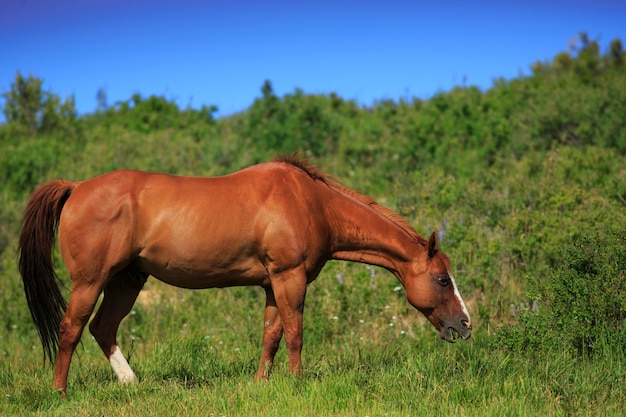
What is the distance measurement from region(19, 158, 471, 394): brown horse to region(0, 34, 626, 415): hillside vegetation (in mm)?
498

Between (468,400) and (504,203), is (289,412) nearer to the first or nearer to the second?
(468,400)

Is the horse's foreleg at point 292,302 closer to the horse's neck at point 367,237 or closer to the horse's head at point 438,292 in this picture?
the horse's neck at point 367,237

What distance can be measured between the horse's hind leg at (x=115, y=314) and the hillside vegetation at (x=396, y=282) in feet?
1.01

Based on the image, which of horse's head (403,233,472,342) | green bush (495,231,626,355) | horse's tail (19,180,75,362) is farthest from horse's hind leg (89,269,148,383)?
green bush (495,231,626,355)

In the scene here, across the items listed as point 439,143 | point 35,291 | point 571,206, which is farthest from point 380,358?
point 439,143

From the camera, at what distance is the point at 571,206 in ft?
31.7

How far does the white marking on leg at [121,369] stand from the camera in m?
5.85

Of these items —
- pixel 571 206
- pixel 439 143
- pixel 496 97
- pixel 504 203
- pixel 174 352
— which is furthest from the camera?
pixel 496 97

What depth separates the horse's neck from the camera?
20.3ft

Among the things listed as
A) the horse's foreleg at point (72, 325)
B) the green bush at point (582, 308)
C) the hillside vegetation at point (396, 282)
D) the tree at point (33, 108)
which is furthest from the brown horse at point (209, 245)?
the tree at point (33, 108)

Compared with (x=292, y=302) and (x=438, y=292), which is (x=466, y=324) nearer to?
(x=438, y=292)

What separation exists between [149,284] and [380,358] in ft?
20.1

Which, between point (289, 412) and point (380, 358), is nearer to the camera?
point (289, 412)

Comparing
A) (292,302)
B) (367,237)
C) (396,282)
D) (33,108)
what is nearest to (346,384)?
(292,302)
